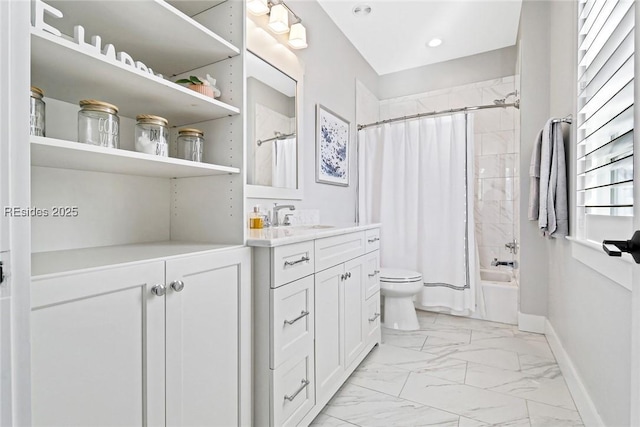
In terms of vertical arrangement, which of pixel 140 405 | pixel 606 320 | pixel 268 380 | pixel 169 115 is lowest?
pixel 268 380

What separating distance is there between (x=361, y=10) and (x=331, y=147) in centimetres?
113

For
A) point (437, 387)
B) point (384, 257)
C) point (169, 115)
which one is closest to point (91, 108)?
point (169, 115)

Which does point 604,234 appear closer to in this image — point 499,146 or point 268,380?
point 268,380

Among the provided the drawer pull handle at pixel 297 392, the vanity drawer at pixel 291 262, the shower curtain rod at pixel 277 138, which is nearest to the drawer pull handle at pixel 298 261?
the vanity drawer at pixel 291 262

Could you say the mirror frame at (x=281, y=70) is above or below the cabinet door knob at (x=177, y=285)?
above

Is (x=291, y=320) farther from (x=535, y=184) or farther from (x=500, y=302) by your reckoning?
(x=500, y=302)

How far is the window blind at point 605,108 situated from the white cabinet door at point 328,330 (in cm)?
117

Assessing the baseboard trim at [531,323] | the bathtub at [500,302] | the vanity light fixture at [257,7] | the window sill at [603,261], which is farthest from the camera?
the bathtub at [500,302]

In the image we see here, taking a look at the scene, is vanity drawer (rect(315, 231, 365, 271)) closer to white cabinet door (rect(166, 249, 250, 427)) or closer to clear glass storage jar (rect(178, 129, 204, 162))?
white cabinet door (rect(166, 249, 250, 427))

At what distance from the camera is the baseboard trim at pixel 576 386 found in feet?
4.65

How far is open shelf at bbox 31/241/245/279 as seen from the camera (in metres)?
0.79

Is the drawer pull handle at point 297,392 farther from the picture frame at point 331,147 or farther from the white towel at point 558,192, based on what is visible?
the white towel at point 558,192

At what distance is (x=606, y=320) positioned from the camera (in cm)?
126

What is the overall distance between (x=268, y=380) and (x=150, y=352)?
0.52 m
